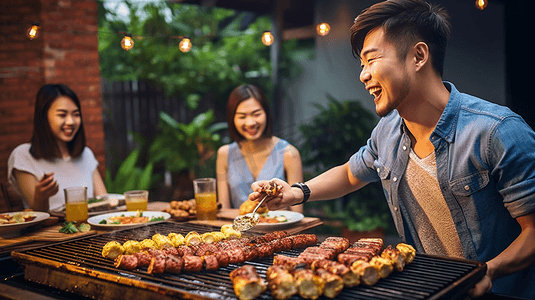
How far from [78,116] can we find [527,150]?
400 centimetres

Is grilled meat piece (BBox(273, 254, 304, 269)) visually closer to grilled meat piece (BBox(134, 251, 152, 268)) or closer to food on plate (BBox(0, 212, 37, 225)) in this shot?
grilled meat piece (BBox(134, 251, 152, 268))

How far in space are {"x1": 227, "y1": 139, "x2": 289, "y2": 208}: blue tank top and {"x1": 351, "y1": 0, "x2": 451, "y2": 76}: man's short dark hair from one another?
249 cm

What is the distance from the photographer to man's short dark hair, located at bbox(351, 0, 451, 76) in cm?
246

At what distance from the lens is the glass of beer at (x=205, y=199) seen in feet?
11.7

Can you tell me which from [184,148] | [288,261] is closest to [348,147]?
[184,148]

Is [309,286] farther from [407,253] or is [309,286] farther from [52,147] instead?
[52,147]

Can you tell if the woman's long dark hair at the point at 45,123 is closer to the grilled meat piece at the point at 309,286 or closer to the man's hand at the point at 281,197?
the man's hand at the point at 281,197

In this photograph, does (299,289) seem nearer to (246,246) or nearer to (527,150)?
(246,246)

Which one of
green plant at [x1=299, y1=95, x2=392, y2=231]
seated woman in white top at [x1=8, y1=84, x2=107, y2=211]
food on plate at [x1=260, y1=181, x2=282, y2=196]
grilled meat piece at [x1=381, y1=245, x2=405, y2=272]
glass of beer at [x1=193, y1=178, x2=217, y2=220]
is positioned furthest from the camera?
green plant at [x1=299, y1=95, x2=392, y2=231]

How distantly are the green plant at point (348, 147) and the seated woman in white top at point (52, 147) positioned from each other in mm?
3690

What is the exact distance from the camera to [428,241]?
2758mm

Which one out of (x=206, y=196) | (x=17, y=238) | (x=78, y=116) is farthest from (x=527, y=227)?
(x=78, y=116)

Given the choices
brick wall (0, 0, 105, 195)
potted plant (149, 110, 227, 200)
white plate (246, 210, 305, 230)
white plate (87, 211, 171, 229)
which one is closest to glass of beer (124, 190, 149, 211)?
white plate (87, 211, 171, 229)

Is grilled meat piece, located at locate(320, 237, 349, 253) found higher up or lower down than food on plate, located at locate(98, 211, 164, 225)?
lower down
